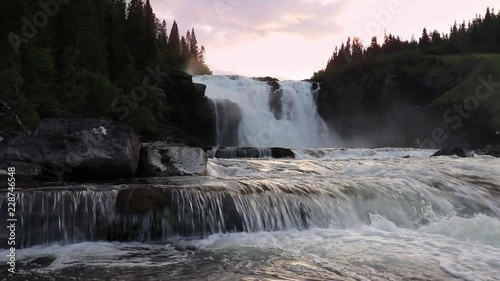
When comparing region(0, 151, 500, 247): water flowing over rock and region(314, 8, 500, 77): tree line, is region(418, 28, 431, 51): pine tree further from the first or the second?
region(0, 151, 500, 247): water flowing over rock

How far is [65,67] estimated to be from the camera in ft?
93.8

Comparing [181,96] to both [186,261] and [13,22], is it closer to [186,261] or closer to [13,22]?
[13,22]

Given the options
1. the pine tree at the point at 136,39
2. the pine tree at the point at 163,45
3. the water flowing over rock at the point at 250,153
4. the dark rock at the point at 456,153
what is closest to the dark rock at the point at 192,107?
the pine tree at the point at 136,39

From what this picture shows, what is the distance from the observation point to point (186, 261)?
A: 296 inches

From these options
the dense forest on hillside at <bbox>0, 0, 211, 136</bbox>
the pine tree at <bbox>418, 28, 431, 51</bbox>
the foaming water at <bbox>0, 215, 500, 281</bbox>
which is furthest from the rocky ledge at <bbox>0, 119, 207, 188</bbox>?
the pine tree at <bbox>418, 28, 431, 51</bbox>

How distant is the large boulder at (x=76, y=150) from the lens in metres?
13.7

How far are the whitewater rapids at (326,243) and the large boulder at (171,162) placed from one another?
16.5 ft

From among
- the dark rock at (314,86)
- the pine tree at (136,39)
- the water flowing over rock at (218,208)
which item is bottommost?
the water flowing over rock at (218,208)

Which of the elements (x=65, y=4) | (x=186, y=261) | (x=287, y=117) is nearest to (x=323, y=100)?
(x=287, y=117)

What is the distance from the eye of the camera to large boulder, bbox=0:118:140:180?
13680 millimetres

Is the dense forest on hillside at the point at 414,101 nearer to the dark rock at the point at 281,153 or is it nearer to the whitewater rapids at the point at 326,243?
the dark rock at the point at 281,153

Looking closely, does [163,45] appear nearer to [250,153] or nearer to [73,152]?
[250,153]

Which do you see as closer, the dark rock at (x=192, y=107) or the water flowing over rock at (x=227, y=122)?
the dark rock at (x=192, y=107)

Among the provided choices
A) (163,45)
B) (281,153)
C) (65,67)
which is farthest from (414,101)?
(65,67)
